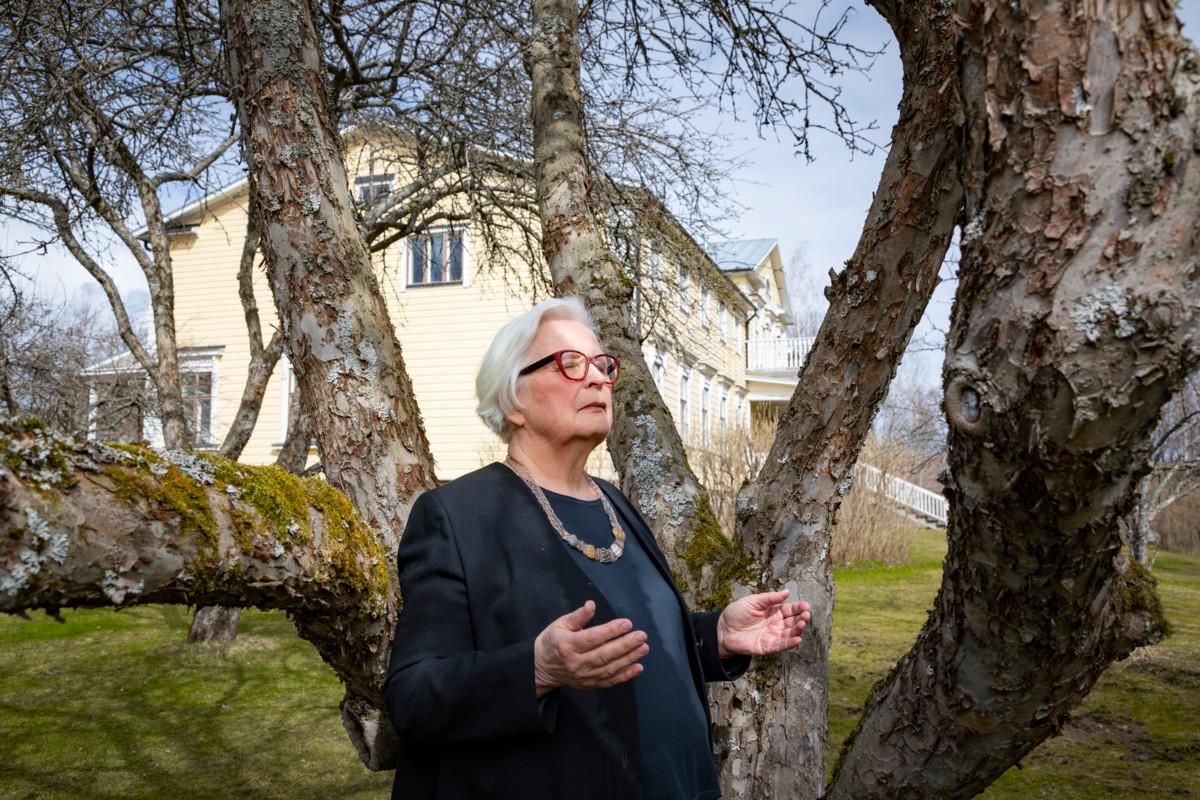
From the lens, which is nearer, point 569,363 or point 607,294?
point 569,363

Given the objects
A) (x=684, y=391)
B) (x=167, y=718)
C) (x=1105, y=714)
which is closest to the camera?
(x=1105, y=714)

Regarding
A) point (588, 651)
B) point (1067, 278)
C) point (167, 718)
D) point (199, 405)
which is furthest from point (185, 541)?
point (199, 405)

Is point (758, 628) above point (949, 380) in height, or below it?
below

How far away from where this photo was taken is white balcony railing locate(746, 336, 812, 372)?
27578 millimetres

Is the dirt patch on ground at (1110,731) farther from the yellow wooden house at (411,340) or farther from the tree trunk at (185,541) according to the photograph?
the yellow wooden house at (411,340)

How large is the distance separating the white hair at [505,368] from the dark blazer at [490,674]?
28 cm

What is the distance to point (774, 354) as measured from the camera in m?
28.5

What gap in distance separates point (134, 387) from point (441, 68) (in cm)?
827

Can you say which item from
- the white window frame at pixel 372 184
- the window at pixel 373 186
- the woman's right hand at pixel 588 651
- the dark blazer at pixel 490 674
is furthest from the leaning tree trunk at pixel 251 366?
the woman's right hand at pixel 588 651

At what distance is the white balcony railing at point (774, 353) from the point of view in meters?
27.6

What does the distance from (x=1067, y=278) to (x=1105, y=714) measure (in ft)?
21.4

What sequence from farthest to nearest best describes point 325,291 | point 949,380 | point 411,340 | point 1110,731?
point 411,340 → point 1110,731 → point 325,291 → point 949,380

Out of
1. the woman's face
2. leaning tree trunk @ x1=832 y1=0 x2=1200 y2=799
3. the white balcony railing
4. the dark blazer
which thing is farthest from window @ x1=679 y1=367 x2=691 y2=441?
leaning tree trunk @ x1=832 y1=0 x2=1200 y2=799

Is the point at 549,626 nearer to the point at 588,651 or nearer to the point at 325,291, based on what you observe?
the point at 588,651
